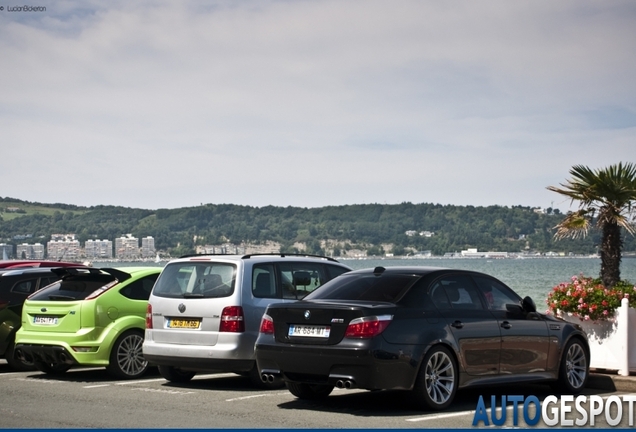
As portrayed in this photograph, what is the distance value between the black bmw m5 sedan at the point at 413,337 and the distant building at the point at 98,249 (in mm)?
109601

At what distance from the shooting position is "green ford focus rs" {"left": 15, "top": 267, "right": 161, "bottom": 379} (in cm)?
1439

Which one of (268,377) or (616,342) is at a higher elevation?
(616,342)

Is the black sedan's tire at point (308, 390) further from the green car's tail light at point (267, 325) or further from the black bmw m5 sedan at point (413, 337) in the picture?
the green car's tail light at point (267, 325)

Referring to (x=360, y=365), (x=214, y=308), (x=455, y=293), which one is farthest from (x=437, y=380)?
(x=214, y=308)

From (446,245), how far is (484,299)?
144472mm

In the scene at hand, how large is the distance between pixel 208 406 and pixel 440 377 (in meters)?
2.64

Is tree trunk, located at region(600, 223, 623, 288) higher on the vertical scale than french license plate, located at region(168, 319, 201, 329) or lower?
higher

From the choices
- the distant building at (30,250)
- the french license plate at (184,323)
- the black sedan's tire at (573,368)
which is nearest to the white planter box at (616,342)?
the black sedan's tire at (573,368)

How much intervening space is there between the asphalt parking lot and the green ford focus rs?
35 cm

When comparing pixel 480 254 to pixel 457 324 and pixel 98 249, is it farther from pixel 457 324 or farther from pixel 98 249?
pixel 457 324

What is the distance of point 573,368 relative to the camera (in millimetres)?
12820

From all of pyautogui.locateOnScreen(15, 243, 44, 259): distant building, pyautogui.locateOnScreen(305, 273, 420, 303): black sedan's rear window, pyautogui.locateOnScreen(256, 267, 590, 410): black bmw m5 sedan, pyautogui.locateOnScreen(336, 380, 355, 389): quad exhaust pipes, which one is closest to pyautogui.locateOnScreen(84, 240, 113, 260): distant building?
pyautogui.locateOnScreen(15, 243, 44, 259): distant building

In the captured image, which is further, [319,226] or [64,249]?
[319,226]

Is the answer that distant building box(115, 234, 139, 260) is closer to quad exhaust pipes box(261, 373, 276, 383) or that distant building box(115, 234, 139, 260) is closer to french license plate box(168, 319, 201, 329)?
french license plate box(168, 319, 201, 329)
